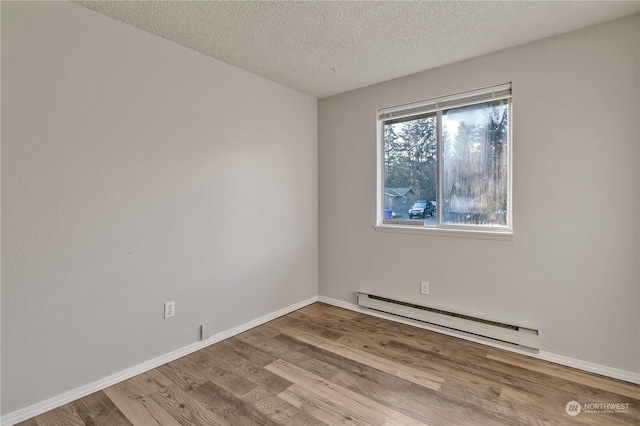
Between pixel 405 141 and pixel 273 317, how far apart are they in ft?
7.39

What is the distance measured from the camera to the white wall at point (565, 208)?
2090mm

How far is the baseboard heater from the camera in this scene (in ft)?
8.00

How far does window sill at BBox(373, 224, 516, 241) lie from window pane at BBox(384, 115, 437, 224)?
0.41 feet

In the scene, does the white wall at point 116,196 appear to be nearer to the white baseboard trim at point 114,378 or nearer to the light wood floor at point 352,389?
the white baseboard trim at point 114,378

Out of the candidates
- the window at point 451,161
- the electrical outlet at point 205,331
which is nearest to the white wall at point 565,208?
the window at point 451,161

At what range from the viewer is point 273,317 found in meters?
3.24

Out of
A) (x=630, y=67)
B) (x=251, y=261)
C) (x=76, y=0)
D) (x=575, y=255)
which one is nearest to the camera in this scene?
(x=76, y=0)

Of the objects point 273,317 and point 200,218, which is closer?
point 200,218

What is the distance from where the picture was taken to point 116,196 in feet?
6.94

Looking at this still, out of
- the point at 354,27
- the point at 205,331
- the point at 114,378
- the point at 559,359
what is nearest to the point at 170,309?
the point at 205,331

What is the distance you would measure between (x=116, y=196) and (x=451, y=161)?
8.94ft

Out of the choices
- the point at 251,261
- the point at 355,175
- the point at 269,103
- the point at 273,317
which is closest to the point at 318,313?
the point at 273,317

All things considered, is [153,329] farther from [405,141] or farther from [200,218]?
[405,141]

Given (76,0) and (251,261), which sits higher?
(76,0)
